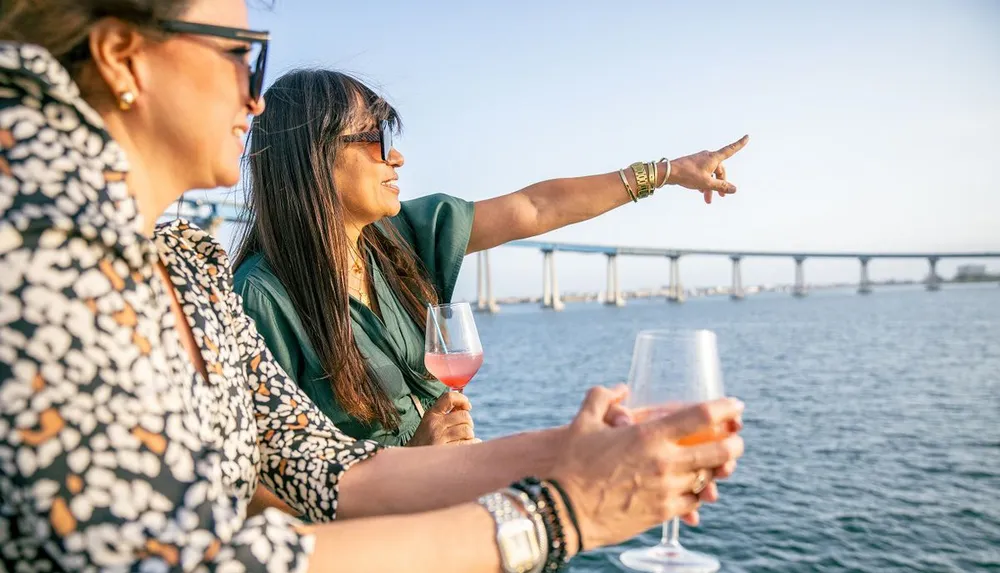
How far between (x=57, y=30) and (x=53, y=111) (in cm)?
14

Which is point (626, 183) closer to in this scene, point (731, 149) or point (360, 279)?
point (731, 149)

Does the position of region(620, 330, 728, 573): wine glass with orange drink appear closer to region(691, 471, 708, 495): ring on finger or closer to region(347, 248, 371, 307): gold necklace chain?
region(691, 471, 708, 495): ring on finger

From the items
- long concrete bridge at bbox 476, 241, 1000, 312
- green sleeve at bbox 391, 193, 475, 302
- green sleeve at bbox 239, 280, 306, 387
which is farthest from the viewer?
long concrete bridge at bbox 476, 241, 1000, 312

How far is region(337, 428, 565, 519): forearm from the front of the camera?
1.43 m

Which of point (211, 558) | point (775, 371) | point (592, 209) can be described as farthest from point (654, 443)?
point (775, 371)

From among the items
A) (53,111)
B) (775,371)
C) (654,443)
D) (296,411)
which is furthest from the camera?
(775,371)

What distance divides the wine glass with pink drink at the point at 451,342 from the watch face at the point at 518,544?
51.9 inches

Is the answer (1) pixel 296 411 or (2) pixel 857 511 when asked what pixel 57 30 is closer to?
(1) pixel 296 411

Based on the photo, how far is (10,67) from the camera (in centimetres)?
97

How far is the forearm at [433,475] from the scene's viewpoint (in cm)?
143

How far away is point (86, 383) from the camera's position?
34.7 inches

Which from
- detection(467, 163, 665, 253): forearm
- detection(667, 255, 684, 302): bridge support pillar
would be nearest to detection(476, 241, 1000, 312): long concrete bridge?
detection(667, 255, 684, 302): bridge support pillar

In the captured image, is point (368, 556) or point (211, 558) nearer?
point (211, 558)

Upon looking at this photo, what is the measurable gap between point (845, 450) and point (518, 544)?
1515 centimetres
